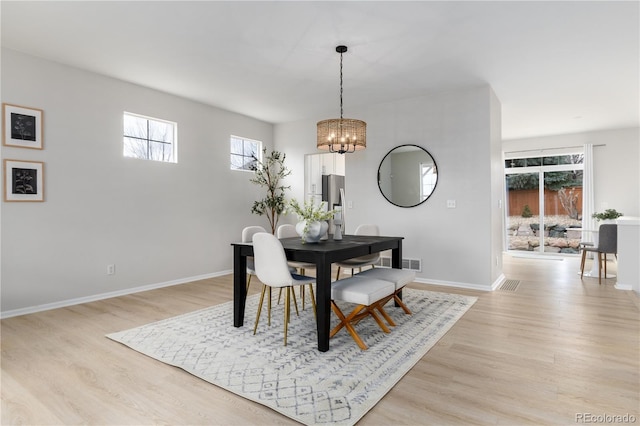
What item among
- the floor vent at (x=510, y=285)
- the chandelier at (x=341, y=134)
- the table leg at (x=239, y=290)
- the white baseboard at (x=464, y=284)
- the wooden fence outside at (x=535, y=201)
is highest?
the chandelier at (x=341, y=134)

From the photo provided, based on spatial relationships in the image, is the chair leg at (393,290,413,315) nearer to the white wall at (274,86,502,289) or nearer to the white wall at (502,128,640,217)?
the white wall at (274,86,502,289)

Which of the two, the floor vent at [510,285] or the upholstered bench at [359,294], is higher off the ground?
the upholstered bench at [359,294]

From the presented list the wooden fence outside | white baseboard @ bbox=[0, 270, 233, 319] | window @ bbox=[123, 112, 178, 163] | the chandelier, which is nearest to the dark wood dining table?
the chandelier

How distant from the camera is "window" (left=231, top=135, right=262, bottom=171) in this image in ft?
19.9

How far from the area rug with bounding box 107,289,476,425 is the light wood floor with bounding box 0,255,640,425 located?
0.09 m

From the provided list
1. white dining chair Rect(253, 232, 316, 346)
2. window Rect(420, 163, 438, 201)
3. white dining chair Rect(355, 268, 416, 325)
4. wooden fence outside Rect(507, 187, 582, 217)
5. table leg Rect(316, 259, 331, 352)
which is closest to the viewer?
table leg Rect(316, 259, 331, 352)

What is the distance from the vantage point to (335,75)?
425 centimetres

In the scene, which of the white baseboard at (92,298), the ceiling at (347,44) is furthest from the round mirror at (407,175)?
the white baseboard at (92,298)

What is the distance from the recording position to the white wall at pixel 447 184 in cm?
466

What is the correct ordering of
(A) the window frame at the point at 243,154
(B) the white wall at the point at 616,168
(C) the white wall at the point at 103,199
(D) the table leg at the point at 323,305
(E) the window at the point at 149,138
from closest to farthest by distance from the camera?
1. (D) the table leg at the point at 323,305
2. (C) the white wall at the point at 103,199
3. (E) the window at the point at 149,138
4. (A) the window frame at the point at 243,154
5. (B) the white wall at the point at 616,168

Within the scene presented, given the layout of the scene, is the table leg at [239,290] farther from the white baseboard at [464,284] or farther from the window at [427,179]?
the window at [427,179]

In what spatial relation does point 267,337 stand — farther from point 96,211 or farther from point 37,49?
point 37,49

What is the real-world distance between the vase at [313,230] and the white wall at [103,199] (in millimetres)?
2578

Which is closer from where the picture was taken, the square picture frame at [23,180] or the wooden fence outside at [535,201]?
the square picture frame at [23,180]
